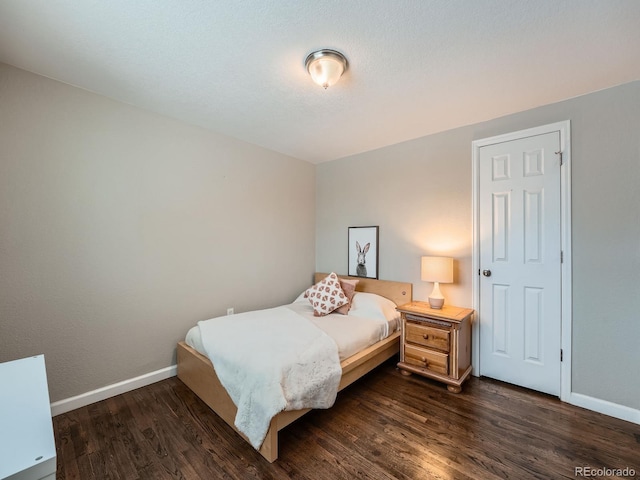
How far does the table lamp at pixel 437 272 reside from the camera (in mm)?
2596

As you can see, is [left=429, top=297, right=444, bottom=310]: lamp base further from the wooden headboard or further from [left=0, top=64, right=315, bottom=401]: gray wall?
[left=0, top=64, right=315, bottom=401]: gray wall

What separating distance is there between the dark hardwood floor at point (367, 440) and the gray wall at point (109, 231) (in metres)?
0.54

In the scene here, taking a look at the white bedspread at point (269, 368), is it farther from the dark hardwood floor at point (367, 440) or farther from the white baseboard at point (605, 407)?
the white baseboard at point (605, 407)

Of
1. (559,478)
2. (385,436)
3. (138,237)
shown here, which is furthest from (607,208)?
(138,237)

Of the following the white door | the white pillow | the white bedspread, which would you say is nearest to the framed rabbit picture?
the white pillow

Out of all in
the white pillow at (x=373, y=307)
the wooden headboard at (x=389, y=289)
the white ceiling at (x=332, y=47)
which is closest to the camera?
the white ceiling at (x=332, y=47)

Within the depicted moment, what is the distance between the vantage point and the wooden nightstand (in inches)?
94.0

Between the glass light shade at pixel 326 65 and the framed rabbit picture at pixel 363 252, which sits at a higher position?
the glass light shade at pixel 326 65

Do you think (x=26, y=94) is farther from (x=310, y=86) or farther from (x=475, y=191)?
(x=475, y=191)

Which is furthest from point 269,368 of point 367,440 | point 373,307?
point 373,307

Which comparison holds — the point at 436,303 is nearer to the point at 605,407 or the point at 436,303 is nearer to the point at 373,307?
the point at 373,307

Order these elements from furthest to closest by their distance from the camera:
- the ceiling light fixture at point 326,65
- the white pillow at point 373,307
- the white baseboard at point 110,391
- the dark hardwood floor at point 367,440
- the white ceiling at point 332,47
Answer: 1. the white pillow at point 373,307
2. the white baseboard at point 110,391
3. the ceiling light fixture at point 326,65
4. the dark hardwood floor at point 367,440
5. the white ceiling at point 332,47

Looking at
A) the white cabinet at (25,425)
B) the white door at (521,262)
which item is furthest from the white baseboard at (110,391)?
the white door at (521,262)

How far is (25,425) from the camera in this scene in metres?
0.85
